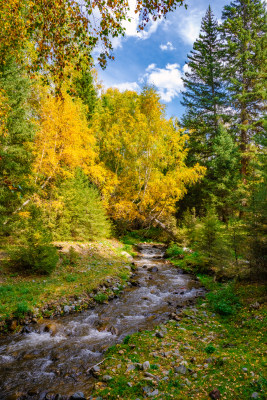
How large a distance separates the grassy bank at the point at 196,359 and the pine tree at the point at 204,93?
20.4m

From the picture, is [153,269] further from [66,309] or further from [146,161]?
[146,161]

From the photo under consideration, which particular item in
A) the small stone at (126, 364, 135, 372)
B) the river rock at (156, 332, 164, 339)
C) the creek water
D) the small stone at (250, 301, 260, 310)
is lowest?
the creek water

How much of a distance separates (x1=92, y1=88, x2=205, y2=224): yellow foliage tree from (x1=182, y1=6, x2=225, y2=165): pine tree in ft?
20.7

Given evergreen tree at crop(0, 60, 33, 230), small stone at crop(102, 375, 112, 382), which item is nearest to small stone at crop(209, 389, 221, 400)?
small stone at crop(102, 375, 112, 382)

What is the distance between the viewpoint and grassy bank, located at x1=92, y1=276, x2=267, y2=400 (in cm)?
371

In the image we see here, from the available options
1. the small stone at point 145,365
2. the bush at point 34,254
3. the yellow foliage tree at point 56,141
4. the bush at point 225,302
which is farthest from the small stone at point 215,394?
the yellow foliage tree at point 56,141

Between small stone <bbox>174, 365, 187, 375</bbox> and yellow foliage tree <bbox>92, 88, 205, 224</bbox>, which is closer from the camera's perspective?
small stone <bbox>174, 365, 187, 375</bbox>

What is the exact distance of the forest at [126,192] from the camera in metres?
4.38

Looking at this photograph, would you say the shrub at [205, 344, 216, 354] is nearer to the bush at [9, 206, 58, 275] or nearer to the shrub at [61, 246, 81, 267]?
the bush at [9, 206, 58, 275]

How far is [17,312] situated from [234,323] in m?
6.73

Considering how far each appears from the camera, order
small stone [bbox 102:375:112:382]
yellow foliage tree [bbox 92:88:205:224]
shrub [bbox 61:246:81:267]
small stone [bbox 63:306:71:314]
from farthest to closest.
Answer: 1. yellow foliage tree [bbox 92:88:205:224]
2. shrub [bbox 61:246:81:267]
3. small stone [bbox 63:306:71:314]
4. small stone [bbox 102:375:112:382]

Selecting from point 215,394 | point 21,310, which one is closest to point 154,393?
point 215,394

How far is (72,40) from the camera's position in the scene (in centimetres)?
469

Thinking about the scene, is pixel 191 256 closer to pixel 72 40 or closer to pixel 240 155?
pixel 240 155
